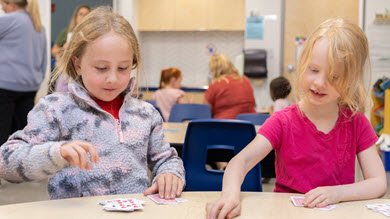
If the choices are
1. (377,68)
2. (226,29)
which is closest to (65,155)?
(377,68)

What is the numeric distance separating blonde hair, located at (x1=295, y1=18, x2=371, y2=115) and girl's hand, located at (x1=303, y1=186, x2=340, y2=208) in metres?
0.35

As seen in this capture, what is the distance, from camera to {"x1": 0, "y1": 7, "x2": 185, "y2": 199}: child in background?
1376mm

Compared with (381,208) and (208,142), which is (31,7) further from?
(381,208)

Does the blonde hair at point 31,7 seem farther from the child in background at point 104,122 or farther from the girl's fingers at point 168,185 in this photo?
the girl's fingers at point 168,185

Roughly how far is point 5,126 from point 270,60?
465 cm

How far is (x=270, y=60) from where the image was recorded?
731cm

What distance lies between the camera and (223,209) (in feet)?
3.71

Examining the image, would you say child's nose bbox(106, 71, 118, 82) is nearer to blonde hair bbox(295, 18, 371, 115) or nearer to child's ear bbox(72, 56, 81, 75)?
child's ear bbox(72, 56, 81, 75)

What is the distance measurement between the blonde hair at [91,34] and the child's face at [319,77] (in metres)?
0.56

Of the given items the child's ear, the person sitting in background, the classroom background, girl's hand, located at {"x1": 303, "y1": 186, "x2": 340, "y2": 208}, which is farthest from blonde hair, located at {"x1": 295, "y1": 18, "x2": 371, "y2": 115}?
the classroom background

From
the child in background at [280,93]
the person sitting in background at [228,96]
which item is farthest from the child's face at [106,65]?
the person sitting in background at [228,96]

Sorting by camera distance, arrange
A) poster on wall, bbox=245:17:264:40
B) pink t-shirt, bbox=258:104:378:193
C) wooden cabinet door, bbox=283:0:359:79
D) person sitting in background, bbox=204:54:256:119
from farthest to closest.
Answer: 1. poster on wall, bbox=245:17:264:40
2. wooden cabinet door, bbox=283:0:359:79
3. person sitting in background, bbox=204:54:256:119
4. pink t-shirt, bbox=258:104:378:193

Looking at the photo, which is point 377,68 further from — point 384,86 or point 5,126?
point 5,126

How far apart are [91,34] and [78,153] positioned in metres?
0.50
